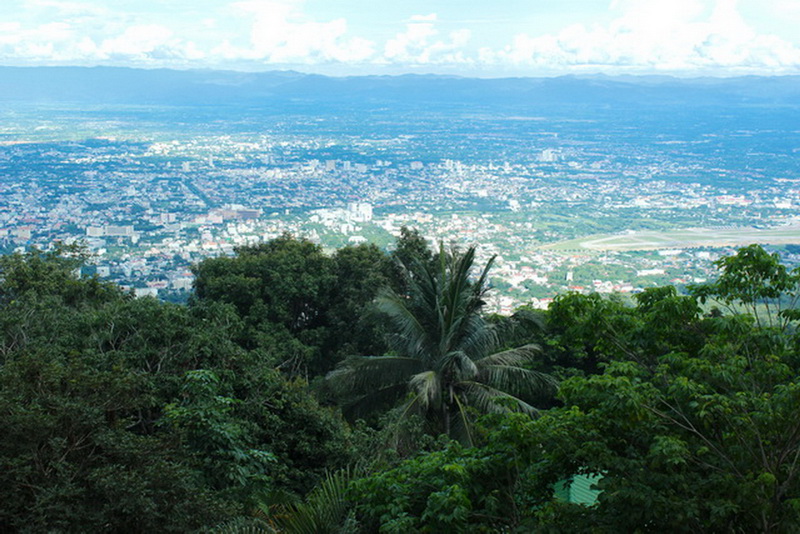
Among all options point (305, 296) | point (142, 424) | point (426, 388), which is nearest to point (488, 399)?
point (426, 388)

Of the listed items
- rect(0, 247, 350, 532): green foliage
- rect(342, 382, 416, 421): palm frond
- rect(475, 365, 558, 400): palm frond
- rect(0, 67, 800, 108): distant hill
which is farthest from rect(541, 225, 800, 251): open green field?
rect(0, 67, 800, 108): distant hill

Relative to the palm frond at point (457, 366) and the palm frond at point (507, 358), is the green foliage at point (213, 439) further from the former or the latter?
the palm frond at point (507, 358)

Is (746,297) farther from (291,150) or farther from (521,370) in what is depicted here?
(291,150)

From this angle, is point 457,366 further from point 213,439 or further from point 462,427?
point 213,439

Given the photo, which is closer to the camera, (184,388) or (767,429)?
(767,429)

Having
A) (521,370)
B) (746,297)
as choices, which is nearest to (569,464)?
(746,297)

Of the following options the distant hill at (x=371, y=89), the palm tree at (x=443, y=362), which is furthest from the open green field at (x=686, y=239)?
the distant hill at (x=371, y=89)

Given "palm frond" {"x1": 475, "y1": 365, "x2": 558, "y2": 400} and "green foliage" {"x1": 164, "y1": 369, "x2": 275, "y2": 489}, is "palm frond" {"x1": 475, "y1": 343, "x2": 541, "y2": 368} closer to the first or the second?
"palm frond" {"x1": 475, "y1": 365, "x2": 558, "y2": 400}
